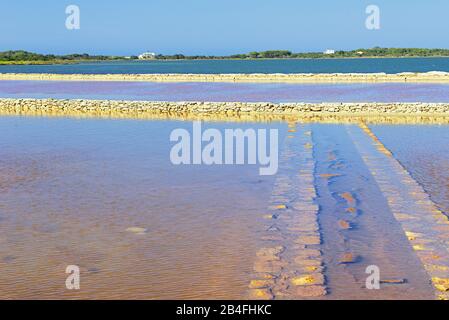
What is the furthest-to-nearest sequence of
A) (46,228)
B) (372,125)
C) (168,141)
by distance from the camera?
(372,125), (168,141), (46,228)

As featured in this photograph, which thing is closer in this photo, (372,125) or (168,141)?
(168,141)

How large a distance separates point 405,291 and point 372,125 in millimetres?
13836

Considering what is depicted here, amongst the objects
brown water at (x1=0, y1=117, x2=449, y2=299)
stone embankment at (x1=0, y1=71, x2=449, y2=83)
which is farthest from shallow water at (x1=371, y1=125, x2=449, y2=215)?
stone embankment at (x1=0, y1=71, x2=449, y2=83)

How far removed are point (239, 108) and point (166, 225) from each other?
15433 millimetres

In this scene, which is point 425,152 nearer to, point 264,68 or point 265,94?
point 265,94

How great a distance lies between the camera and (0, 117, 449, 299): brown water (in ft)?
19.0

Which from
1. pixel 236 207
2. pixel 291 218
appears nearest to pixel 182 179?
pixel 236 207

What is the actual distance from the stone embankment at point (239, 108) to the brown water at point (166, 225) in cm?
888

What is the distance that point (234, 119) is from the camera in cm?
2059

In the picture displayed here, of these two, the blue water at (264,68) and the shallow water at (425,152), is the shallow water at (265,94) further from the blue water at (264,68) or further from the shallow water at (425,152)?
the blue water at (264,68)

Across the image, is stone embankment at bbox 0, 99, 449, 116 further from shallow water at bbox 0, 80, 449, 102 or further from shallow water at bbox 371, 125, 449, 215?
shallow water at bbox 0, 80, 449, 102
